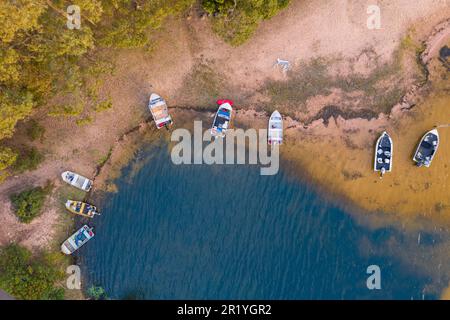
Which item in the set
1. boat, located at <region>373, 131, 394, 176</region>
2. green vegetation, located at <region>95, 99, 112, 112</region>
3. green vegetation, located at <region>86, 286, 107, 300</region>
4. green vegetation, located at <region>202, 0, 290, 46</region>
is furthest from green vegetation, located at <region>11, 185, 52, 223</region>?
boat, located at <region>373, 131, 394, 176</region>

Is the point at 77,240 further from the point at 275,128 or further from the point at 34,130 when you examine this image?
the point at 275,128

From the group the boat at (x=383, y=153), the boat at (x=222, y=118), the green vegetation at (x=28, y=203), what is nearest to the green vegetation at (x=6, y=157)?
the green vegetation at (x=28, y=203)

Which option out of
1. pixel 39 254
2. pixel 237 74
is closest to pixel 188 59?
pixel 237 74

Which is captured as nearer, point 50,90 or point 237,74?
point 50,90

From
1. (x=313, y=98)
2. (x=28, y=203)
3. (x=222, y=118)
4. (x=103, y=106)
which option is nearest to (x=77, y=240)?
(x=28, y=203)

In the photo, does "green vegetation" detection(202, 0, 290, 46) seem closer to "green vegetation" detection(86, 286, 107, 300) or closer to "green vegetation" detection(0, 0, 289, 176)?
"green vegetation" detection(0, 0, 289, 176)
